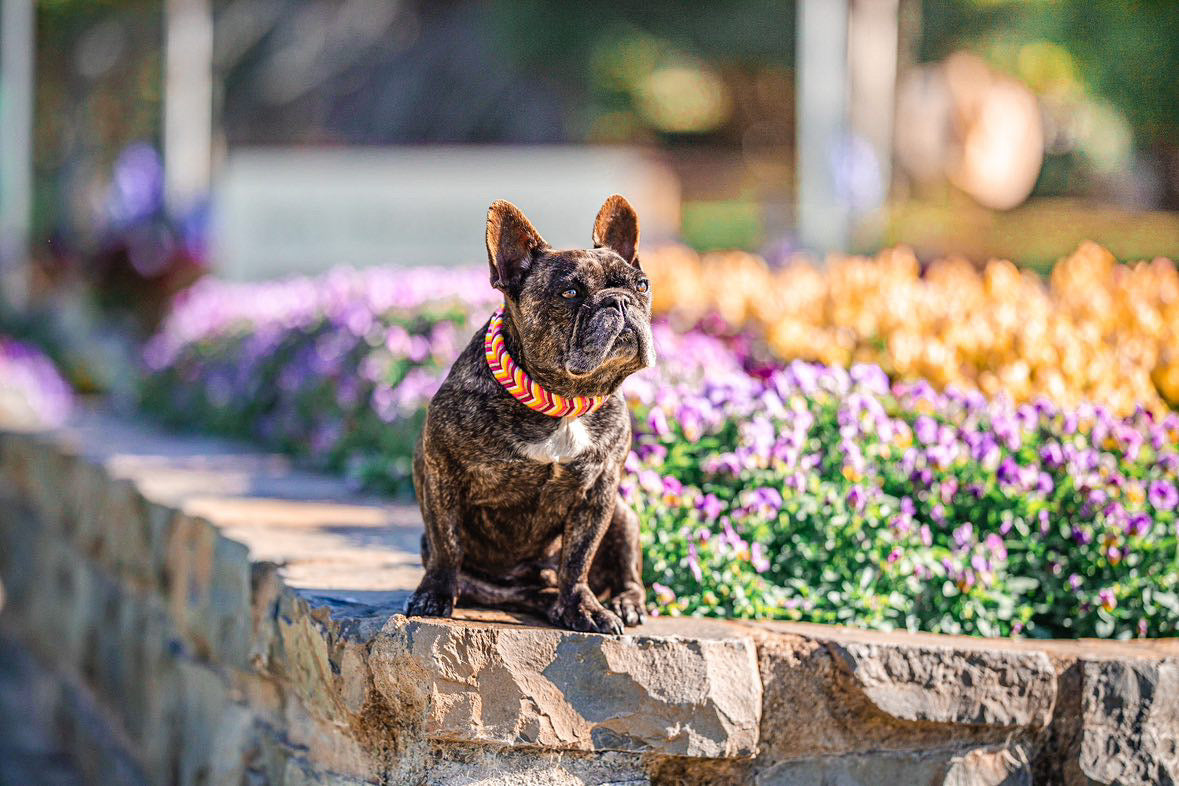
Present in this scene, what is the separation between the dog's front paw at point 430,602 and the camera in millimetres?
3039

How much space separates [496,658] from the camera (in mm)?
3000

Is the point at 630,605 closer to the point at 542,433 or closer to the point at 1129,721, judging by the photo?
the point at 542,433

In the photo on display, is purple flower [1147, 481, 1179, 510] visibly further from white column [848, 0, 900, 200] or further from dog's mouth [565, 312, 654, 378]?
white column [848, 0, 900, 200]

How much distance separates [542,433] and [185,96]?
16.3m

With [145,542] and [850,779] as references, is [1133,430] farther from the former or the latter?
[145,542]

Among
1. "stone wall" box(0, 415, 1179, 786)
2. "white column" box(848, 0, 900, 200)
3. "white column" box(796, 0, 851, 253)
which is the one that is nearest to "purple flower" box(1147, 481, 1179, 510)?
"stone wall" box(0, 415, 1179, 786)

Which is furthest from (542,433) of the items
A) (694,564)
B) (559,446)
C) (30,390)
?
(30,390)

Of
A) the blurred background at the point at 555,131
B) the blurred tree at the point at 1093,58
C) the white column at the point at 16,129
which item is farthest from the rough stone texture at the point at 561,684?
the blurred tree at the point at 1093,58

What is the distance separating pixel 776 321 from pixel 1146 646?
2.67 meters

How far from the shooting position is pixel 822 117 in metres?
12.4

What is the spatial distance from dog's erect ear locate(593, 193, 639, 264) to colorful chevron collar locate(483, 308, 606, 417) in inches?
12.2

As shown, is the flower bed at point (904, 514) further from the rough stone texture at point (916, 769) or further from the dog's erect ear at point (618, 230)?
the dog's erect ear at point (618, 230)

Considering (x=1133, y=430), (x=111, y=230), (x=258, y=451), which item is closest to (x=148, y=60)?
(x=111, y=230)

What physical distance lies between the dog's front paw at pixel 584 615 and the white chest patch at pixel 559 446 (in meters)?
0.30
